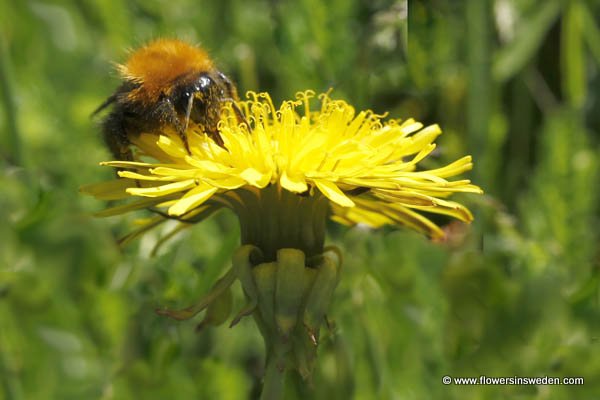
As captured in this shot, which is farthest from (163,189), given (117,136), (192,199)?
(117,136)

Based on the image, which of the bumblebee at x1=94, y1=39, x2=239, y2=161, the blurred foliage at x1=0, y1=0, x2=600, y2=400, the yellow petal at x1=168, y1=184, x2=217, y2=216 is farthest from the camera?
the blurred foliage at x1=0, y1=0, x2=600, y2=400

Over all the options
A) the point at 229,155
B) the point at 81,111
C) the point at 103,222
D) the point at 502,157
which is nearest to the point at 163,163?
the point at 229,155

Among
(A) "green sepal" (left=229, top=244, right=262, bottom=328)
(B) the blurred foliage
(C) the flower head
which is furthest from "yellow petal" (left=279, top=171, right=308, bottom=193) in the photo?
(B) the blurred foliage

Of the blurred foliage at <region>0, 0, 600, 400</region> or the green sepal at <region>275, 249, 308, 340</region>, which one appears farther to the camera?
the blurred foliage at <region>0, 0, 600, 400</region>

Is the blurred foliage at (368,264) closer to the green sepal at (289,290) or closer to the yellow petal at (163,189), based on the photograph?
the green sepal at (289,290)

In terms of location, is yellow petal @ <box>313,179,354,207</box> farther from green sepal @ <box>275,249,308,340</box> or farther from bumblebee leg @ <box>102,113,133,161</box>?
bumblebee leg @ <box>102,113,133,161</box>

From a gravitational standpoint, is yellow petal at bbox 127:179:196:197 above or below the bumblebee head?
below
